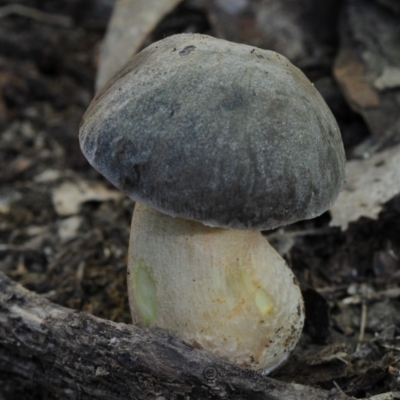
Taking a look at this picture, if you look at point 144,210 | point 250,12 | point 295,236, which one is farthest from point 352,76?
point 144,210

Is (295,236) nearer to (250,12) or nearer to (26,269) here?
(26,269)

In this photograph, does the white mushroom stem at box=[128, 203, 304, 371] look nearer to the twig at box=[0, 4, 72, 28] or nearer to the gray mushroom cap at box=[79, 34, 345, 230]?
the gray mushroom cap at box=[79, 34, 345, 230]

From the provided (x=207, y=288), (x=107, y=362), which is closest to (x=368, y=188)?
(x=207, y=288)

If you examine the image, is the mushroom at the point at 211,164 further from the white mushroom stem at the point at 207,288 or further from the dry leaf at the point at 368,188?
the dry leaf at the point at 368,188

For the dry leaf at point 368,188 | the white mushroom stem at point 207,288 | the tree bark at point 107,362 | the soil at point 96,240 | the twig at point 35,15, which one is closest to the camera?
the tree bark at point 107,362

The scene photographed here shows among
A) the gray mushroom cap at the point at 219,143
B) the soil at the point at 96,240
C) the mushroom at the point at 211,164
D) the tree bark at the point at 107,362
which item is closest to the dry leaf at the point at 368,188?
the soil at the point at 96,240

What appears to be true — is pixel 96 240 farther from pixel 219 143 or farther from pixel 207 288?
pixel 219 143
